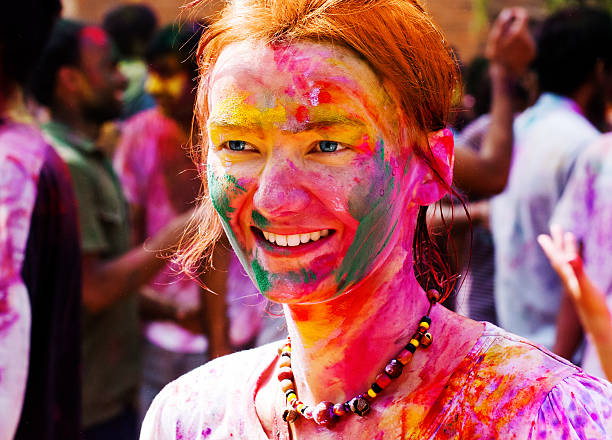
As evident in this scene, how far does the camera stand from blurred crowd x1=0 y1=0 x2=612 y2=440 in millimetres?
2596

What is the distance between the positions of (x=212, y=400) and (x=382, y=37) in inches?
31.2

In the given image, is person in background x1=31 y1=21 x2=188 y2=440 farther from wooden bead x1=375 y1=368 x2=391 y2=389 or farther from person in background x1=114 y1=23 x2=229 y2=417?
wooden bead x1=375 y1=368 x2=391 y2=389

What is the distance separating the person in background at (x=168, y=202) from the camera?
407 cm

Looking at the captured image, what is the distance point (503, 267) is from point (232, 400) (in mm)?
2540

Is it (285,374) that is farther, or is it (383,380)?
(285,374)

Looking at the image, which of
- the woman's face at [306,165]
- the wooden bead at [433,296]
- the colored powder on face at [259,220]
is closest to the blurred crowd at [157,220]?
the wooden bead at [433,296]

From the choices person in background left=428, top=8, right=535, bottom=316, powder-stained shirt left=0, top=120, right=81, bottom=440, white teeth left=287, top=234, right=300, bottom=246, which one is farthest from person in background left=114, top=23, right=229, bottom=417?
white teeth left=287, top=234, right=300, bottom=246

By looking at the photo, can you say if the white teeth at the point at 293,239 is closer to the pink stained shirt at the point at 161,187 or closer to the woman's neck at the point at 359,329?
the woman's neck at the point at 359,329

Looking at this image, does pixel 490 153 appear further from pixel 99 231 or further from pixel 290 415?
pixel 290 415

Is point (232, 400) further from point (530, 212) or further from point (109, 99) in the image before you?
point (109, 99)

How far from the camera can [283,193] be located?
1334mm

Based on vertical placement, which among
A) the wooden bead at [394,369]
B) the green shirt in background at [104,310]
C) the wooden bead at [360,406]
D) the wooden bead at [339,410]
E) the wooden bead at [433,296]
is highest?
the wooden bead at [433,296]

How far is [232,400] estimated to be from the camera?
5.35 feet

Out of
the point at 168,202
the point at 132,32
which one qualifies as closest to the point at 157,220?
the point at 168,202
